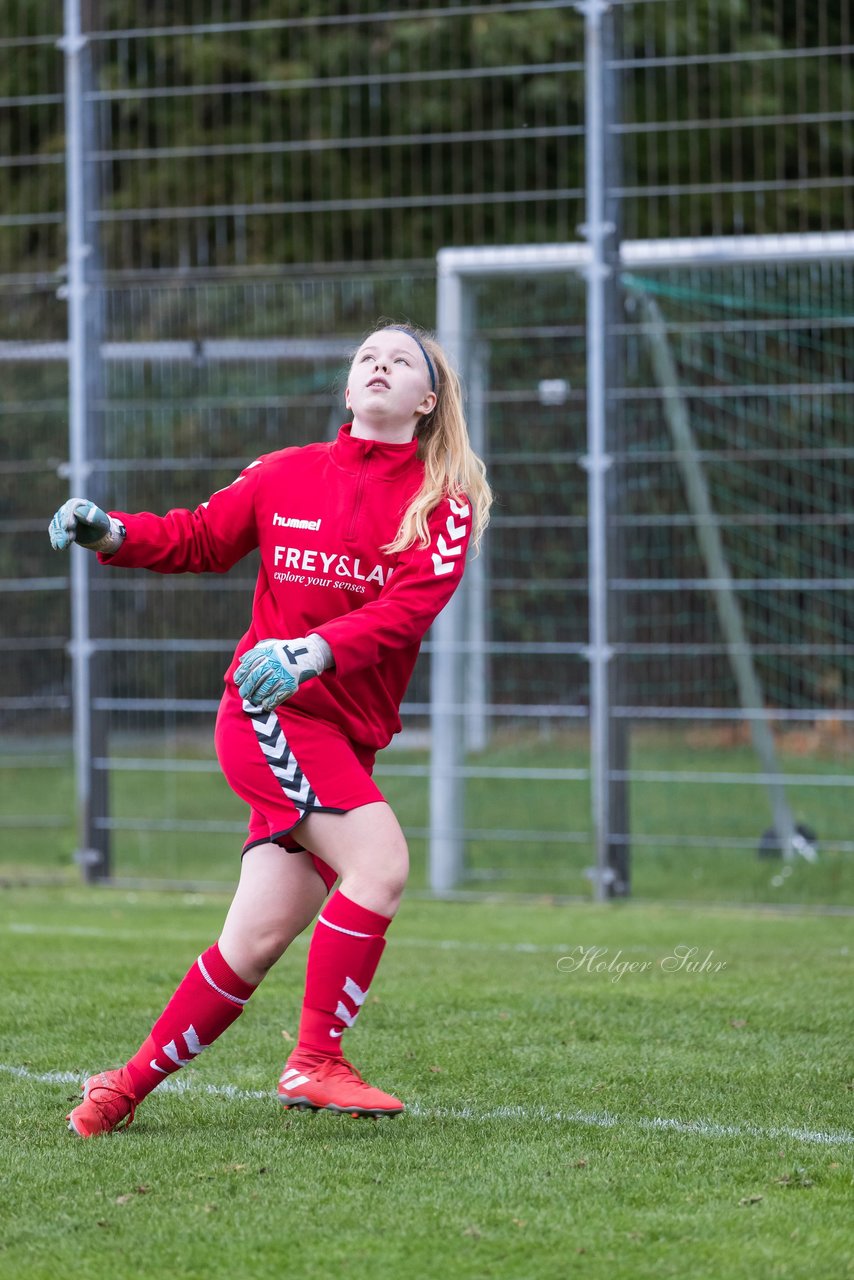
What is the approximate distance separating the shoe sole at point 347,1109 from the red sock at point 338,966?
0.11 m

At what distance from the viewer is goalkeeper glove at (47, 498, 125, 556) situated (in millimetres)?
3828

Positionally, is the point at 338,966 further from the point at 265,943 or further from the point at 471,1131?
the point at 471,1131

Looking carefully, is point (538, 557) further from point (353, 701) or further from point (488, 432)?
point (353, 701)

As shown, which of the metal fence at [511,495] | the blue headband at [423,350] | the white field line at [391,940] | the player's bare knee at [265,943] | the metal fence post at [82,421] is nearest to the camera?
the player's bare knee at [265,943]

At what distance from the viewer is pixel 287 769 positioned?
3811mm

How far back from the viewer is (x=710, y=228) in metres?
15.3

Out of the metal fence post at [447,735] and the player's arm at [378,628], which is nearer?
the player's arm at [378,628]

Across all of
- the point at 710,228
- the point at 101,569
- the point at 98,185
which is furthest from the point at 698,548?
the point at 710,228

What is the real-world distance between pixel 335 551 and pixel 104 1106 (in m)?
1.29

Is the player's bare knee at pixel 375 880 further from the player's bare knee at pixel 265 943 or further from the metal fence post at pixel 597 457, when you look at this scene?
the metal fence post at pixel 597 457

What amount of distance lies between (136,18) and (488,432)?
755 centimetres

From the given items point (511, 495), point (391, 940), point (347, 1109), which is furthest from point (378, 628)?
point (511, 495)

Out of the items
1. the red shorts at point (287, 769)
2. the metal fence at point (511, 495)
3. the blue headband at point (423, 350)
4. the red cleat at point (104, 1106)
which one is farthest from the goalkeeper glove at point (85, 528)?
the metal fence at point (511, 495)

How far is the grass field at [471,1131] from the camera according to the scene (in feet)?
9.89
